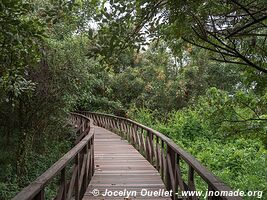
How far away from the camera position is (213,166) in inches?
354

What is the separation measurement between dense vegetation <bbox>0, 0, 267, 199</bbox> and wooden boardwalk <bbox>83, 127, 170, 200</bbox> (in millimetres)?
1585

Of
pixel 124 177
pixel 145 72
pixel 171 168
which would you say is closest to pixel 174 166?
pixel 171 168

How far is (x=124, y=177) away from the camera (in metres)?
6.24

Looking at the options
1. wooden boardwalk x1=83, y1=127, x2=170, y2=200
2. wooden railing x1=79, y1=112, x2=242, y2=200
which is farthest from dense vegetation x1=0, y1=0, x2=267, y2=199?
wooden boardwalk x1=83, y1=127, x2=170, y2=200

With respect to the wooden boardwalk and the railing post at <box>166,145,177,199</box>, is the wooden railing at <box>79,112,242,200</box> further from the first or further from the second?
the wooden boardwalk

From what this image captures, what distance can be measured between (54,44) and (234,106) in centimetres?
508

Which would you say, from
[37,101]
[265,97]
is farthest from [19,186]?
[265,97]

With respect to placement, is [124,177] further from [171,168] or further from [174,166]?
[174,166]

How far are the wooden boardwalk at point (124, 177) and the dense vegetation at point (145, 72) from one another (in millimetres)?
1585

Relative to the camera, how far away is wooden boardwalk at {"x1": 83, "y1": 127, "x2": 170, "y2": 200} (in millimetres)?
5086

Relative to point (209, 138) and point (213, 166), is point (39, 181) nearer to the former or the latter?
point (213, 166)

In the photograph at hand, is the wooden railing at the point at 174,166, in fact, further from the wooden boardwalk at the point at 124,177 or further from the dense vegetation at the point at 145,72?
the dense vegetation at the point at 145,72

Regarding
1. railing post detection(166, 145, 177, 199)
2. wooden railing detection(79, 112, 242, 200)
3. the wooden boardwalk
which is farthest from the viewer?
the wooden boardwalk

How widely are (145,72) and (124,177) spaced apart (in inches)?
583
